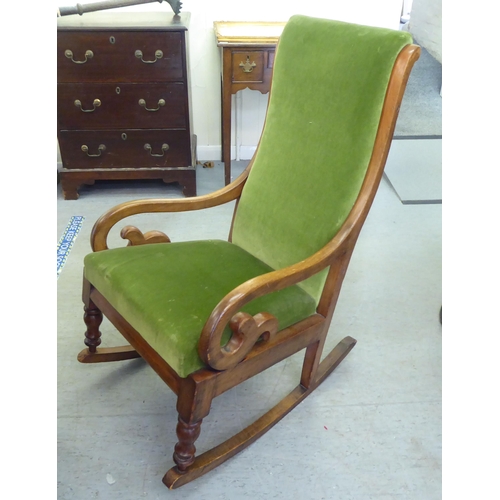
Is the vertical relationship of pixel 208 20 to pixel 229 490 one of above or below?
above

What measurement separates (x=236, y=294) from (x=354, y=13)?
94.9 inches

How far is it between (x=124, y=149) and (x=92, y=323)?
1.34 metres

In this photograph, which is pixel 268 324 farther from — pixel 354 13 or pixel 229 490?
pixel 354 13

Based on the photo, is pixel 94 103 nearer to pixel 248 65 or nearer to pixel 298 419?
pixel 248 65

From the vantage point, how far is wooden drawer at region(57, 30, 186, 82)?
226 centimetres

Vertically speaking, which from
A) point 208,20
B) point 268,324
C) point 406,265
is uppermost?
point 208,20

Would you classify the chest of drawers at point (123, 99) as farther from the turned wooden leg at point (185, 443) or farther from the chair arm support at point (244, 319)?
the turned wooden leg at point (185, 443)

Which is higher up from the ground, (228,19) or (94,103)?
(228,19)

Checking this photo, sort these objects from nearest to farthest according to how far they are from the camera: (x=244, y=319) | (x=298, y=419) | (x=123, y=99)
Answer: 1. (x=244, y=319)
2. (x=298, y=419)
3. (x=123, y=99)

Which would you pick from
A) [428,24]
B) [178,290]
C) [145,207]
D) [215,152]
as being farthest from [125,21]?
[428,24]

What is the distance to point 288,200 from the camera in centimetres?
138

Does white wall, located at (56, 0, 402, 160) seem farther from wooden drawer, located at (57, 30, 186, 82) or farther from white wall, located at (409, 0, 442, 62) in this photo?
white wall, located at (409, 0, 442, 62)
